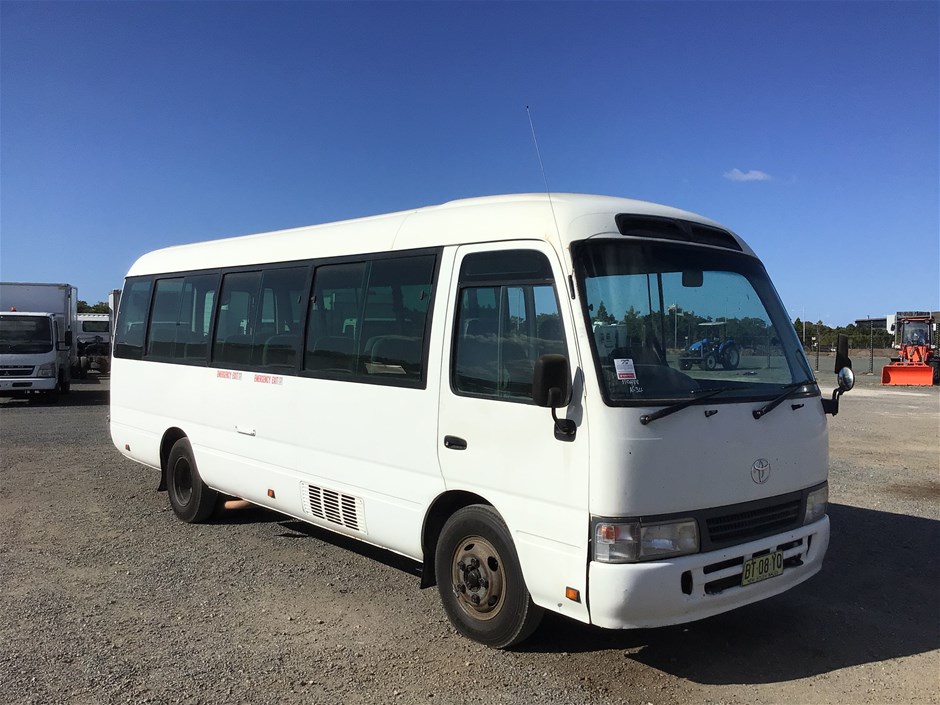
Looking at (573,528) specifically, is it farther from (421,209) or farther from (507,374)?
(421,209)

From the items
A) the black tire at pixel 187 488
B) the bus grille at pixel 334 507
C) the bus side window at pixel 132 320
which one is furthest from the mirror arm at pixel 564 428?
the bus side window at pixel 132 320

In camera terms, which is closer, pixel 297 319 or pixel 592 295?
pixel 592 295

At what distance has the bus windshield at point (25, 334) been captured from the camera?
1917cm

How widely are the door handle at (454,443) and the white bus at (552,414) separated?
0.03 feet

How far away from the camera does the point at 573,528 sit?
4.01 metres

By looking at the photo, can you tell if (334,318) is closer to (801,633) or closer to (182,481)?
(182,481)

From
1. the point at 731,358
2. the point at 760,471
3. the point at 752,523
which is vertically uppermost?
the point at 731,358

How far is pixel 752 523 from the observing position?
4336mm

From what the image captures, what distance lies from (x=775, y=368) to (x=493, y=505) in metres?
1.98

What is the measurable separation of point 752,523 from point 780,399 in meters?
0.74

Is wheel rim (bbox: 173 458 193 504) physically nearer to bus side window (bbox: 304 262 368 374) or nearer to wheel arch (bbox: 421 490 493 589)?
bus side window (bbox: 304 262 368 374)

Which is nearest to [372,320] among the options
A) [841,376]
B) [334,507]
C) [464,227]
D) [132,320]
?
[464,227]

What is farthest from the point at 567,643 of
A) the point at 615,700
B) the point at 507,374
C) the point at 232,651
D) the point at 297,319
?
the point at 297,319

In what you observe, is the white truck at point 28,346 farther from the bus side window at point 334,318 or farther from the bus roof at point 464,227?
the bus side window at point 334,318
